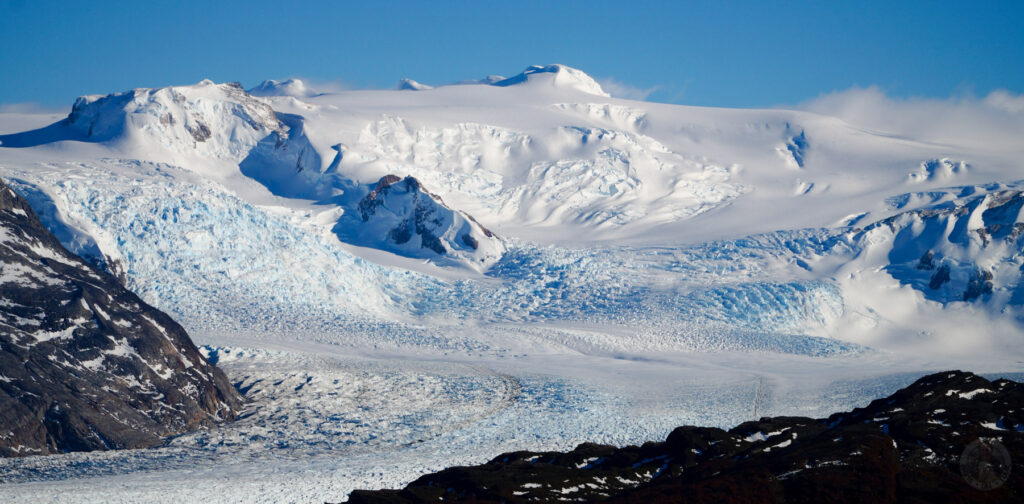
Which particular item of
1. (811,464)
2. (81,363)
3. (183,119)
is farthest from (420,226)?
(811,464)

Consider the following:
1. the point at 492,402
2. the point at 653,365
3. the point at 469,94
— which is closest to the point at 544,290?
the point at 653,365

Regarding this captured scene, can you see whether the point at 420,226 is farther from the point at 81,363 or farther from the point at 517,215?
the point at 81,363

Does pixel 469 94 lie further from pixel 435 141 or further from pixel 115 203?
pixel 115 203

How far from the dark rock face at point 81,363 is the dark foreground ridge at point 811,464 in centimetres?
1685

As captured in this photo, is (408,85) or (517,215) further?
(408,85)

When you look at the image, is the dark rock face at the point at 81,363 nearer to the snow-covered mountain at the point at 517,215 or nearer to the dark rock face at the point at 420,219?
the snow-covered mountain at the point at 517,215

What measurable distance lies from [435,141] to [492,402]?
6153 centimetres

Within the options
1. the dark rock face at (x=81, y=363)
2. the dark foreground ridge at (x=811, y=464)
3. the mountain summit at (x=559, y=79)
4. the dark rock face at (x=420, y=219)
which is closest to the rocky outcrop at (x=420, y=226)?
the dark rock face at (x=420, y=219)

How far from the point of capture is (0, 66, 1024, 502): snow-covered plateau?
130 feet

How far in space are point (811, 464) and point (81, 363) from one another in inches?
1239

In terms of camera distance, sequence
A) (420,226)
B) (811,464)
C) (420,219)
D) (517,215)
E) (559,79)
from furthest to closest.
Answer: (559,79), (517,215), (420,219), (420,226), (811,464)

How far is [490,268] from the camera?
80.2 metres

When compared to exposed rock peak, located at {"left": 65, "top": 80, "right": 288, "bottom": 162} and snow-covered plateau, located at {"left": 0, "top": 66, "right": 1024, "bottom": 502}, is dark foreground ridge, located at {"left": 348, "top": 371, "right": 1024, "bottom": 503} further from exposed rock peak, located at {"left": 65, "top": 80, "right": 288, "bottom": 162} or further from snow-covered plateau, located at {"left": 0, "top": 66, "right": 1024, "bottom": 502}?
exposed rock peak, located at {"left": 65, "top": 80, "right": 288, "bottom": 162}

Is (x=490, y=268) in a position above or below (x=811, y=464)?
above
